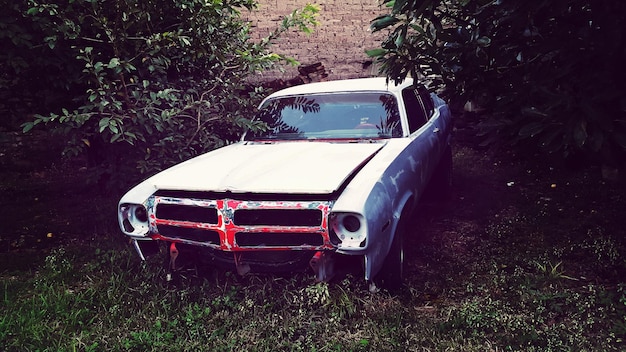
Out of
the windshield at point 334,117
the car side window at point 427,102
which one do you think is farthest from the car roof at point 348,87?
the car side window at point 427,102

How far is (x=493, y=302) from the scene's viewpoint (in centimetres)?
296

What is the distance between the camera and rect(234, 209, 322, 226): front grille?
8.72 feet

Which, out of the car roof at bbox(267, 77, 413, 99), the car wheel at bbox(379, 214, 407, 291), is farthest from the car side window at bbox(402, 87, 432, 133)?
the car wheel at bbox(379, 214, 407, 291)

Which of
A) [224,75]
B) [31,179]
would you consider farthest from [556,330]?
[31,179]

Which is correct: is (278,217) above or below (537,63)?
below

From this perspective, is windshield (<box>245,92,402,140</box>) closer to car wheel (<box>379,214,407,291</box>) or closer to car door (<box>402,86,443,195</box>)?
car door (<box>402,86,443,195</box>)

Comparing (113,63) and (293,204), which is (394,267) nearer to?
(293,204)

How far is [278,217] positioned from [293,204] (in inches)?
5.4

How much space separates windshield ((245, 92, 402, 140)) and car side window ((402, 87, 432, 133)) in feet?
0.63

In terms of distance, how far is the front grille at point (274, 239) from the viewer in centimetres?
268

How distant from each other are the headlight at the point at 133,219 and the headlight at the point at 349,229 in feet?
4.15

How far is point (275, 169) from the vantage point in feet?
9.96

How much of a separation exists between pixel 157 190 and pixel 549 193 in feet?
14.1

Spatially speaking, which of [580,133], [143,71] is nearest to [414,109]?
[580,133]
